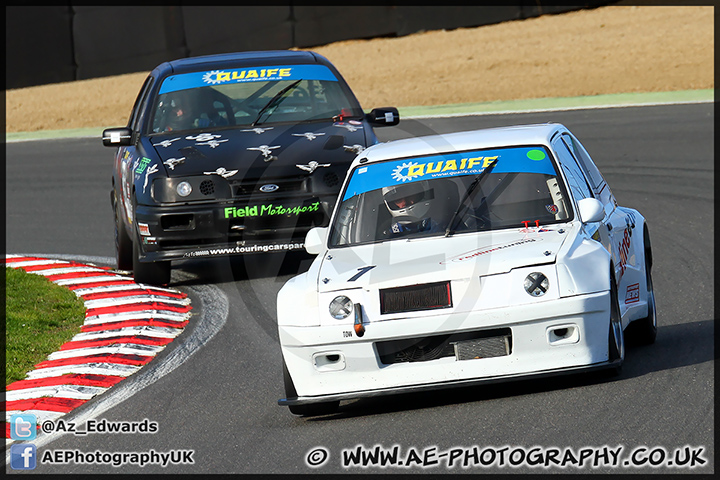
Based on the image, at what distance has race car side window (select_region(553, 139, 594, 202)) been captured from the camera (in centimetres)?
652

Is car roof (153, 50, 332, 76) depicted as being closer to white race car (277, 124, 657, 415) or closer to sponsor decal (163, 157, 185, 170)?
sponsor decal (163, 157, 185, 170)

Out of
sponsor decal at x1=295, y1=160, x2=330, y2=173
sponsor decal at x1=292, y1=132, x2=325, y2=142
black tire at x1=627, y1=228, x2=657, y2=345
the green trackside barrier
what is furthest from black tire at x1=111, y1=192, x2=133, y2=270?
the green trackside barrier

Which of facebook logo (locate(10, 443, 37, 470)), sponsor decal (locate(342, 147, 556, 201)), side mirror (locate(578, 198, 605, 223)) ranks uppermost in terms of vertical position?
sponsor decal (locate(342, 147, 556, 201))

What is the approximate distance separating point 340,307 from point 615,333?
139cm

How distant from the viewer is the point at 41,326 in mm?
8602

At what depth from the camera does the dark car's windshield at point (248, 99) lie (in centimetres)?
1020

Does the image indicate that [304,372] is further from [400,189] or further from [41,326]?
[41,326]

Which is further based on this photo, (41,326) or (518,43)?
(518,43)

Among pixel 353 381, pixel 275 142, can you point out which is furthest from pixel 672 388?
pixel 275 142

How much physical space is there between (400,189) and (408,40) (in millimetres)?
22917

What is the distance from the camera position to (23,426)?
6.18m

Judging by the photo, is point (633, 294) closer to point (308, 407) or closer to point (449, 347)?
point (449, 347)

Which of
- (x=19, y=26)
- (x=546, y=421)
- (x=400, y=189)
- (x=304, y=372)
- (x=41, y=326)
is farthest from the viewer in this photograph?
(x=19, y=26)

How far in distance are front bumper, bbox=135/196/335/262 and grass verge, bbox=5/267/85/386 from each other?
2.88 ft
